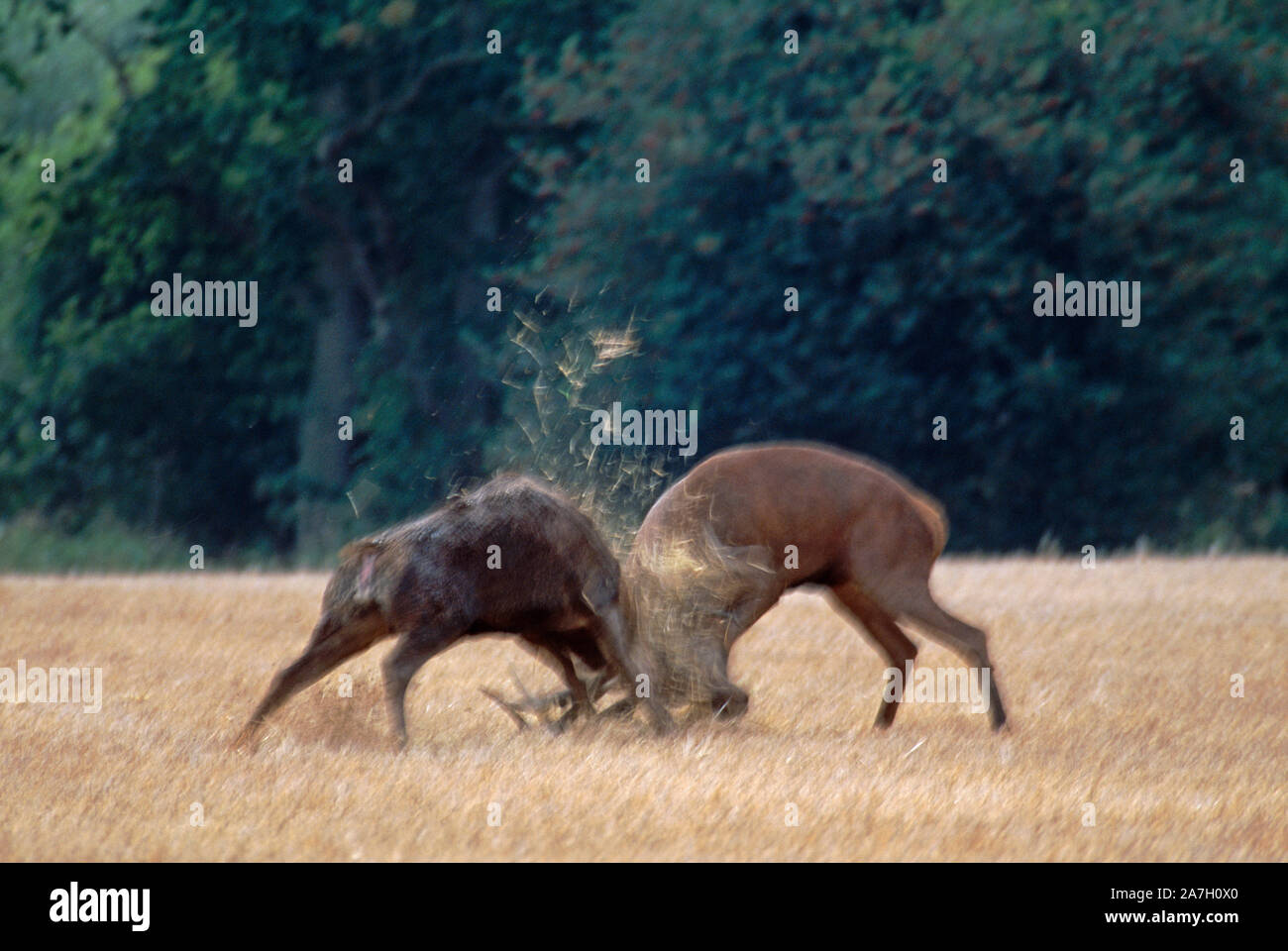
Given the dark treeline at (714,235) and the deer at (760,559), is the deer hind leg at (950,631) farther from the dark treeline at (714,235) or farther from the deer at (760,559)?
the dark treeline at (714,235)

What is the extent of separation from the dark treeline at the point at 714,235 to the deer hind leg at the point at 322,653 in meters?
13.4

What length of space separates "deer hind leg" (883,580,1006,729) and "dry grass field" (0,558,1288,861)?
196 mm

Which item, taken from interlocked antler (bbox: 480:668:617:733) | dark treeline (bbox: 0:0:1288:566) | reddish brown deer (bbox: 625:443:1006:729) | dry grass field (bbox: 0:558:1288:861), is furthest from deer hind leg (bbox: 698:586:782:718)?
dark treeline (bbox: 0:0:1288:566)

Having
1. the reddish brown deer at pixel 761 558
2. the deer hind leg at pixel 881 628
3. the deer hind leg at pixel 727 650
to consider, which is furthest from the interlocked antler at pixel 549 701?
the deer hind leg at pixel 881 628

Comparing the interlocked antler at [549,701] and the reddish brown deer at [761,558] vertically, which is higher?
the reddish brown deer at [761,558]

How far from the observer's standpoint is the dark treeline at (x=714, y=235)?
23.4 meters

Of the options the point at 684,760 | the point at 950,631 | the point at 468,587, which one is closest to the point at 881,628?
the point at 950,631

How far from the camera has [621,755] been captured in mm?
8078

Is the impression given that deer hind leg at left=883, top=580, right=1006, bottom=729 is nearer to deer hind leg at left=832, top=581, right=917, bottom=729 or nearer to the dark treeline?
deer hind leg at left=832, top=581, right=917, bottom=729

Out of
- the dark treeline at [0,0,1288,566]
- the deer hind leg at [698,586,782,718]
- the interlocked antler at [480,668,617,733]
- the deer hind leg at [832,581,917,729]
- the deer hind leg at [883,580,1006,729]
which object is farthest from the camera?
the dark treeline at [0,0,1288,566]

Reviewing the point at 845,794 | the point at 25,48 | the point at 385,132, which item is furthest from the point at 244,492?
the point at 845,794

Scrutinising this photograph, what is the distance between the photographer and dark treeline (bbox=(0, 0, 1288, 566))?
23359mm

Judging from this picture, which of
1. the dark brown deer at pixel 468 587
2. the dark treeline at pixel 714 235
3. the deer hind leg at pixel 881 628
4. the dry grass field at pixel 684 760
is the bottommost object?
the dry grass field at pixel 684 760

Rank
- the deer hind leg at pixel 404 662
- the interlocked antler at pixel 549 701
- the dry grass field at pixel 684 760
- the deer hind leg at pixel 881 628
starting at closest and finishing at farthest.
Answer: the dry grass field at pixel 684 760, the deer hind leg at pixel 404 662, the interlocked antler at pixel 549 701, the deer hind leg at pixel 881 628
